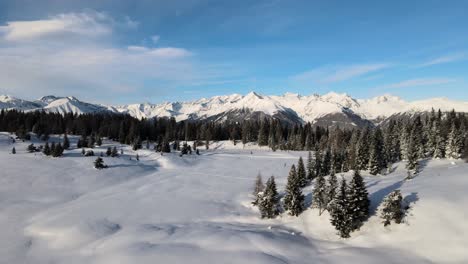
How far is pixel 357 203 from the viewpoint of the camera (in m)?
53.8

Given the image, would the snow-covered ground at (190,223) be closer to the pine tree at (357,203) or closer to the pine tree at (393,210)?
the pine tree at (393,210)

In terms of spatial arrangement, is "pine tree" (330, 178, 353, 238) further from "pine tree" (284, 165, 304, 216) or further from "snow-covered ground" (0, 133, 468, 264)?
"pine tree" (284, 165, 304, 216)

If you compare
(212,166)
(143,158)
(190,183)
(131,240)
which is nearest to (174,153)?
(143,158)

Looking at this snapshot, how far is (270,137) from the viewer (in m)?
167

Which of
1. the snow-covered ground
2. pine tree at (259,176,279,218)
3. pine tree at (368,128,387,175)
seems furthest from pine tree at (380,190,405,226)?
pine tree at (368,128,387,175)

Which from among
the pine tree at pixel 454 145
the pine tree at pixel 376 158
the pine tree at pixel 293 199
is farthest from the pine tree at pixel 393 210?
the pine tree at pixel 454 145

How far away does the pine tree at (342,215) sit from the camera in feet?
172

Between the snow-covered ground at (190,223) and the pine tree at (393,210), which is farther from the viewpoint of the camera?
the pine tree at (393,210)

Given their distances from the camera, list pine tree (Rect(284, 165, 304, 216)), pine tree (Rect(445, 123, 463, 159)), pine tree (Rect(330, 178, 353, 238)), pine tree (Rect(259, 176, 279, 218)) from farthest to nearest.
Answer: pine tree (Rect(445, 123, 463, 159)), pine tree (Rect(259, 176, 279, 218)), pine tree (Rect(284, 165, 304, 216)), pine tree (Rect(330, 178, 353, 238))

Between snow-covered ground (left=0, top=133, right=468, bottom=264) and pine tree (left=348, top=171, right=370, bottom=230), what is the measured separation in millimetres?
1406

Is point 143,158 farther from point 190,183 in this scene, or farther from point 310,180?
point 310,180

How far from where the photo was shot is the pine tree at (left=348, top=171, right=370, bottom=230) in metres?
53.4

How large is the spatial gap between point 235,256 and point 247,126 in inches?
5608

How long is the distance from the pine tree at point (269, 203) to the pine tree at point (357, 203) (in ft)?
51.2
